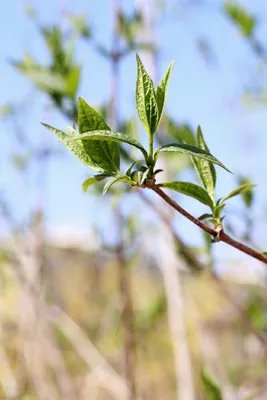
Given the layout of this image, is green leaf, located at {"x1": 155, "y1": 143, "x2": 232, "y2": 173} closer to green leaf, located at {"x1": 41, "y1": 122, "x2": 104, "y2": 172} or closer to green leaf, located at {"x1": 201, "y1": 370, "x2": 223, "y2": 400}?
green leaf, located at {"x1": 41, "y1": 122, "x2": 104, "y2": 172}

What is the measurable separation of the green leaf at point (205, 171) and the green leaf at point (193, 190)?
0.04ft

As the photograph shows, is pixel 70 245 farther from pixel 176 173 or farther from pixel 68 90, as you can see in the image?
pixel 68 90

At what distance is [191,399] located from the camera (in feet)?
3.13

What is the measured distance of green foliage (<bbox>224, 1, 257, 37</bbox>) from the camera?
838mm

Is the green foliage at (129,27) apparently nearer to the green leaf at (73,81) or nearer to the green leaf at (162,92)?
the green leaf at (73,81)

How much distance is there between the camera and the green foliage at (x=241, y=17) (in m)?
0.84

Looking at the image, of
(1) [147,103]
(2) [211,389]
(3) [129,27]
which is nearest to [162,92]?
(1) [147,103]

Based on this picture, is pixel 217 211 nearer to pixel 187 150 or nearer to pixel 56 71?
pixel 187 150

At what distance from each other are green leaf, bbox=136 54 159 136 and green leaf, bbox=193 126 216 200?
1.9 inches

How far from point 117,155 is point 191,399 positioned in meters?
0.77

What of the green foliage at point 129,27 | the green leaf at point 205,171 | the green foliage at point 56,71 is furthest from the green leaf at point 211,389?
the green foliage at point 129,27

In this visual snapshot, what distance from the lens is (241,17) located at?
0.84 m

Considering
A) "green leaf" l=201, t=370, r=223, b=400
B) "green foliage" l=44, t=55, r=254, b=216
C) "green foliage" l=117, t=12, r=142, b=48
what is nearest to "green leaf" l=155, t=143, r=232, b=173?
"green foliage" l=44, t=55, r=254, b=216

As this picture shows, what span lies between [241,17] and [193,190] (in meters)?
0.62
